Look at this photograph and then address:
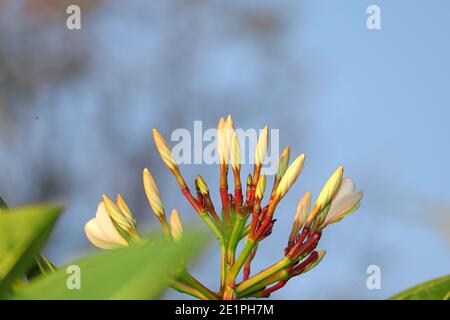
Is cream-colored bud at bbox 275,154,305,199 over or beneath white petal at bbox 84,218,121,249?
over

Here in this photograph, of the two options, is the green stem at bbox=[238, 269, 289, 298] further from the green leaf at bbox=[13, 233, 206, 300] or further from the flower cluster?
the green leaf at bbox=[13, 233, 206, 300]

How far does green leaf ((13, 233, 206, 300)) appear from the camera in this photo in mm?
57

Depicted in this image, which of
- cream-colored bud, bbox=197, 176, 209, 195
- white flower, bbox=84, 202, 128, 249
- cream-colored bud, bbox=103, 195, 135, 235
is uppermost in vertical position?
cream-colored bud, bbox=197, 176, 209, 195

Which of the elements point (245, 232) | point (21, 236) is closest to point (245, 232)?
point (245, 232)

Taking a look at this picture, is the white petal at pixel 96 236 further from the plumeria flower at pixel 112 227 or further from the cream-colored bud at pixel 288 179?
the cream-colored bud at pixel 288 179

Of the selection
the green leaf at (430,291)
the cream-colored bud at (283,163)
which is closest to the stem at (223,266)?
→ the cream-colored bud at (283,163)

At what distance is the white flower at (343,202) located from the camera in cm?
71

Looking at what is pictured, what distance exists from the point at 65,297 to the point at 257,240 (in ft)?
2.09

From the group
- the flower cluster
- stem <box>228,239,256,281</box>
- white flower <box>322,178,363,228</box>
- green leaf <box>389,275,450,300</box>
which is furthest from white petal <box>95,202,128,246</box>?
green leaf <box>389,275,450,300</box>

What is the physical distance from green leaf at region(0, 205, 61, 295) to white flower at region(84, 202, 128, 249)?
0.57 meters
